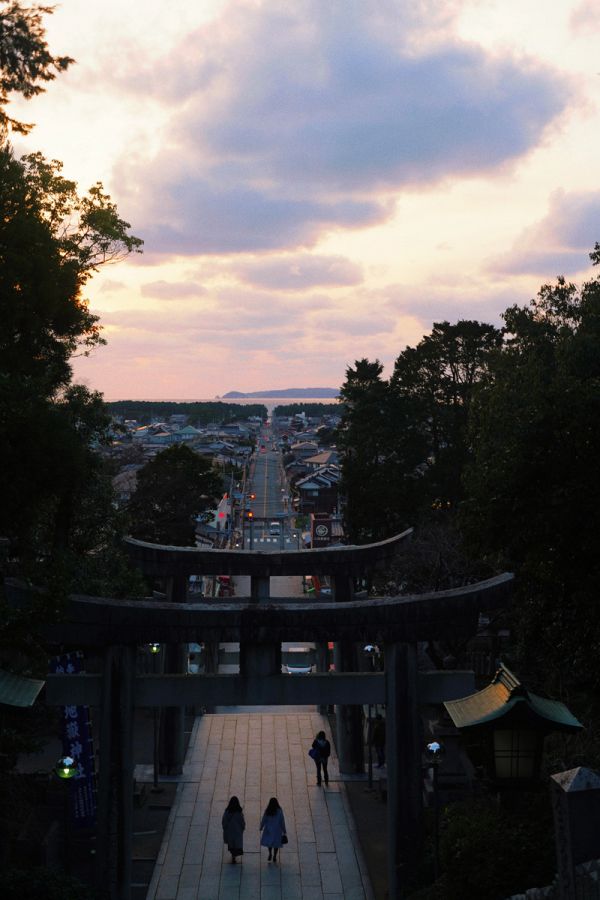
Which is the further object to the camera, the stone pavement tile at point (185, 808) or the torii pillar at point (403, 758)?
the stone pavement tile at point (185, 808)

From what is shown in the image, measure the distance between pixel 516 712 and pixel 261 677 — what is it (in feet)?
16.2

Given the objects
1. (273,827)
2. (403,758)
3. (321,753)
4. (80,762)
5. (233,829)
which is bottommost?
(321,753)

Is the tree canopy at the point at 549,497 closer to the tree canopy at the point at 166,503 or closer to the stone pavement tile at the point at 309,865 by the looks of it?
the stone pavement tile at the point at 309,865

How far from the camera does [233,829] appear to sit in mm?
16984

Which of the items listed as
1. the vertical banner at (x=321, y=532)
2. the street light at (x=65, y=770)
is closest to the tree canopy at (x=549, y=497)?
the street light at (x=65, y=770)

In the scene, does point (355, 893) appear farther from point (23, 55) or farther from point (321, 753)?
point (23, 55)

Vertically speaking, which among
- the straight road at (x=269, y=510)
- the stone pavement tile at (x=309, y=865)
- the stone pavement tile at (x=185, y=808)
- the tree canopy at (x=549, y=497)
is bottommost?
the straight road at (x=269, y=510)

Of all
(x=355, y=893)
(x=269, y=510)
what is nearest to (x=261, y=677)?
(x=355, y=893)

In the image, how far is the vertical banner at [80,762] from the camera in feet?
57.5

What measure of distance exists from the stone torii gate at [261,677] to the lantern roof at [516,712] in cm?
313

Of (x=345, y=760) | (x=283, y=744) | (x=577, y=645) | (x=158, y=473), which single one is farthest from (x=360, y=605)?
(x=158, y=473)

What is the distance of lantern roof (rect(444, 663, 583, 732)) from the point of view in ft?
37.2

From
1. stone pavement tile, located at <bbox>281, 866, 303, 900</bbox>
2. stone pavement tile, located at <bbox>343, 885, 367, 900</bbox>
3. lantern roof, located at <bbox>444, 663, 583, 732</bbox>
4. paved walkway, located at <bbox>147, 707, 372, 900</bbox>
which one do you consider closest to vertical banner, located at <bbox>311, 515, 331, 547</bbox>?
paved walkway, located at <bbox>147, 707, 372, 900</bbox>

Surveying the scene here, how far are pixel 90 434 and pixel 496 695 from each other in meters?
11.2
